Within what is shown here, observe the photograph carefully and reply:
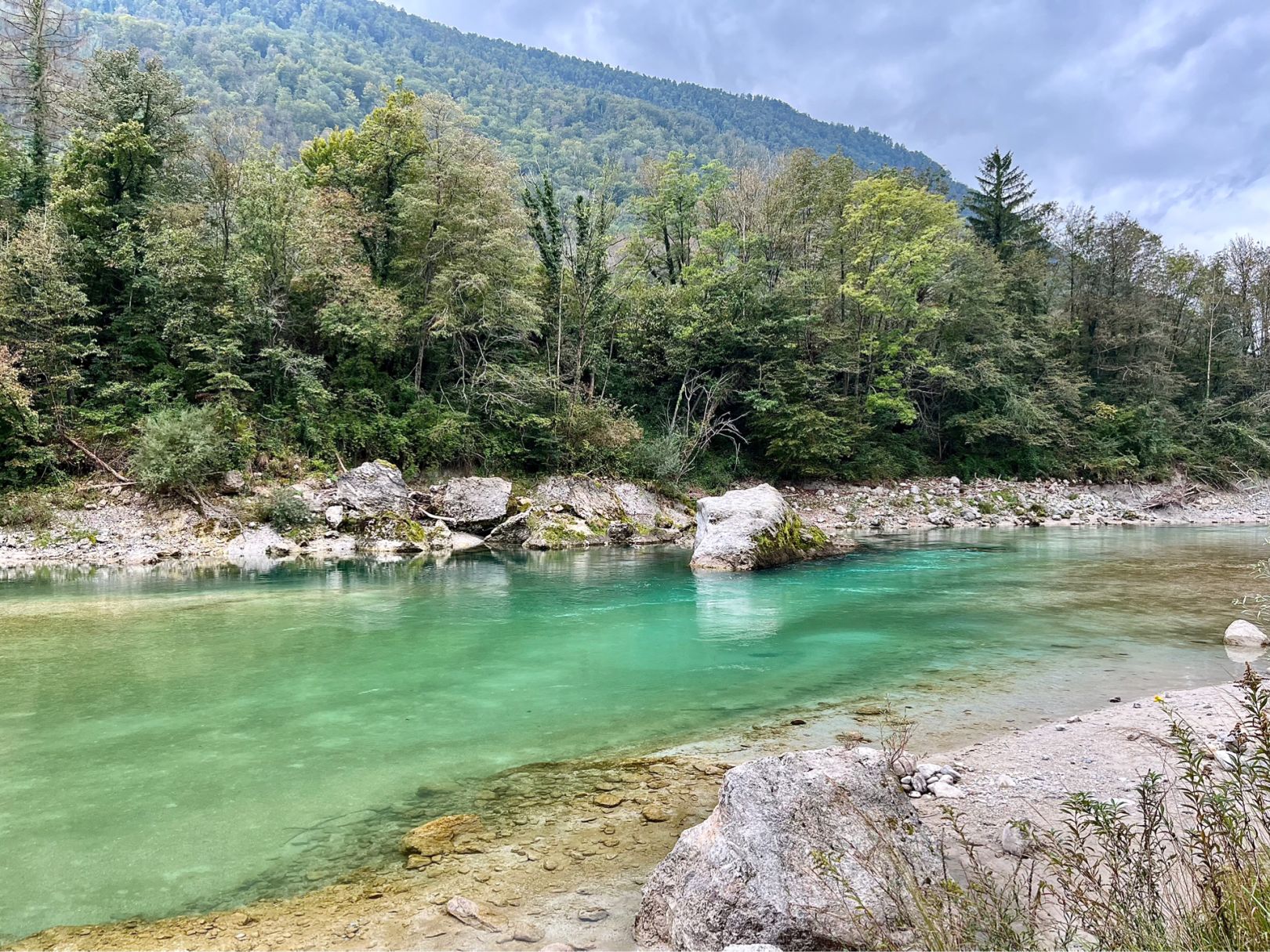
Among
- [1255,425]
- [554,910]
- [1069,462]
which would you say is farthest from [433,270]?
[1255,425]

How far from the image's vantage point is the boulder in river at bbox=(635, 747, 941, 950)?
9.44ft

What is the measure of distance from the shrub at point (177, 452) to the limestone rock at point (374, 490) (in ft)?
11.0

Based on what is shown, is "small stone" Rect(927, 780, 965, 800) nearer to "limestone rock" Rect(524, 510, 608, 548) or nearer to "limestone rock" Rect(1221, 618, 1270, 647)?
"limestone rock" Rect(1221, 618, 1270, 647)

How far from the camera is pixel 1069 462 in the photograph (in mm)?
34344

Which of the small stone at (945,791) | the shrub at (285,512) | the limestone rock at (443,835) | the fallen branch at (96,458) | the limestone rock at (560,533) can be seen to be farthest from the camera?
the limestone rock at (560,533)

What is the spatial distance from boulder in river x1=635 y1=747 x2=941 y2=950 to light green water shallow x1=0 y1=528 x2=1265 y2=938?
6.65ft

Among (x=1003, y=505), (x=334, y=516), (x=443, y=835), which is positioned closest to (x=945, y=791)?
(x=443, y=835)

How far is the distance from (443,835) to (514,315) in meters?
22.8

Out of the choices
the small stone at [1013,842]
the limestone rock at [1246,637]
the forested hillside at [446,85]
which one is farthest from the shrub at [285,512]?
the limestone rock at [1246,637]

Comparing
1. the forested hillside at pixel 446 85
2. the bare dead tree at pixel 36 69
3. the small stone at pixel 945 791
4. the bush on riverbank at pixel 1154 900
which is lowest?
the small stone at pixel 945 791

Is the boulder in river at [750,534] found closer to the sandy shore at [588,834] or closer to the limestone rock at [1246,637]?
the limestone rock at [1246,637]

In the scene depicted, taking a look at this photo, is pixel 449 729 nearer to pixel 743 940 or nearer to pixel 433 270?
pixel 743 940

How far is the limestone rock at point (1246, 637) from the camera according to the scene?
8508 millimetres

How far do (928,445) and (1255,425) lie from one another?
18.4 meters
